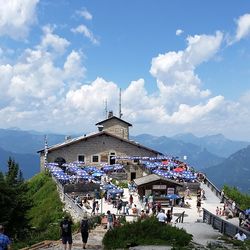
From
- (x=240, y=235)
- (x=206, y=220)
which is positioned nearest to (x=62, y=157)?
(x=206, y=220)

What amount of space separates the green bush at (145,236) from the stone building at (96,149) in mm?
42792

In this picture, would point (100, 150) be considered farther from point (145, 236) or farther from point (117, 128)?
point (145, 236)

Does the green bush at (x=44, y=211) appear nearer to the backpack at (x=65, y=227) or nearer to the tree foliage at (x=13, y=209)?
the tree foliage at (x=13, y=209)

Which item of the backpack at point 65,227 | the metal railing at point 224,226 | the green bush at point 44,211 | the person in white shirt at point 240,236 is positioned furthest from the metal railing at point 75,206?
the backpack at point 65,227

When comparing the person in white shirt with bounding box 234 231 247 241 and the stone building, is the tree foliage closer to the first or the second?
the person in white shirt with bounding box 234 231 247 241

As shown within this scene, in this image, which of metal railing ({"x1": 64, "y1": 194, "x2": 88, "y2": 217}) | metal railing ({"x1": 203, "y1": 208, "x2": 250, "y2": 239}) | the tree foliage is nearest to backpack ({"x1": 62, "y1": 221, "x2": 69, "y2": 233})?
metal railing ({"x1": 203, "y1": 208, "x2": 250, "y2": 239})

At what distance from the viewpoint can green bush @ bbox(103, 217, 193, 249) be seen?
64.3 feet

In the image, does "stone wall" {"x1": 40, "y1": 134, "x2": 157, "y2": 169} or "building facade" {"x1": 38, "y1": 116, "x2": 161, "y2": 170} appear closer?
"building facade" {"x1": 38, "y1": 116, "x2": 161, "y2": 170}

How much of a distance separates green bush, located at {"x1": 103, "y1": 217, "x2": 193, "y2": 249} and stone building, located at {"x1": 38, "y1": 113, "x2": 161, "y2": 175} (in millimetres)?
42792

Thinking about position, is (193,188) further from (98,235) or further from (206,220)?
(98,235)

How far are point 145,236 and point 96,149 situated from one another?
44.8 m

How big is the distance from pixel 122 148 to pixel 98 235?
41.2 metres

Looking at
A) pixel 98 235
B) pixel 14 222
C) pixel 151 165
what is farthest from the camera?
pixel 151 165

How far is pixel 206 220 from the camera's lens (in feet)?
97.0
